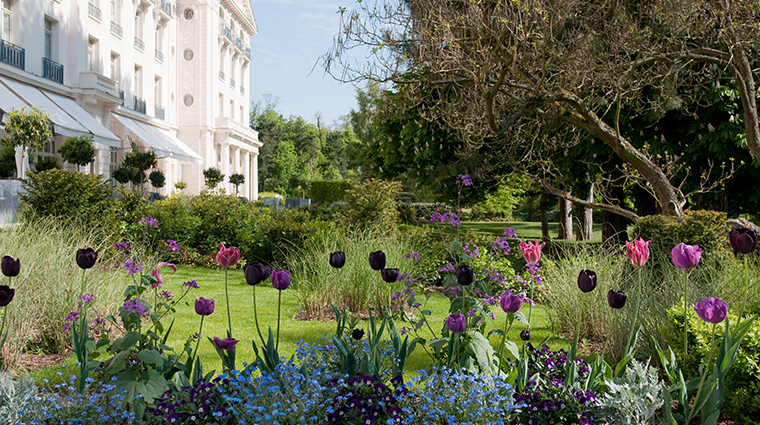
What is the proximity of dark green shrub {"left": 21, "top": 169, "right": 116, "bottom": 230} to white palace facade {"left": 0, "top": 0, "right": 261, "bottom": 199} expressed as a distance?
7.79 meters

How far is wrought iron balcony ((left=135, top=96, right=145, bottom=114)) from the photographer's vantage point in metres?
25.0

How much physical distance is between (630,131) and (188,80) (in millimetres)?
28027

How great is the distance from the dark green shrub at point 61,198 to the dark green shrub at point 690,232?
7901 millimetres

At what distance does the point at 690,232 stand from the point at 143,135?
22.4 meters

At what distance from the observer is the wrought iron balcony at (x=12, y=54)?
15.8 metres

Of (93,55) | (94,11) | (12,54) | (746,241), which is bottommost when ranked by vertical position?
(746,241)

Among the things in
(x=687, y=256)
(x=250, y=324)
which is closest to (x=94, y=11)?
(x=250, y=324)

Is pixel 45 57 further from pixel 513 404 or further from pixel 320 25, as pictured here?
pixel 513 404

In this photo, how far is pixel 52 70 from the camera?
60.2 feet

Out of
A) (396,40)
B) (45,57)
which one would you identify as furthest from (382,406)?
(45,57)

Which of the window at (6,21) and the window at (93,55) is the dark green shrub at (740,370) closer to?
the window at (6,21)

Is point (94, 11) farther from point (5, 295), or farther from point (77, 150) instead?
point (5, 295)

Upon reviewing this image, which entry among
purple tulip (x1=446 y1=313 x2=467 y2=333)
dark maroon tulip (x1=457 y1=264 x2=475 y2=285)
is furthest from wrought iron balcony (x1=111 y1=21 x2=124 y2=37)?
purple tulip (x1=446 y1=313 x2=467 y2=333)

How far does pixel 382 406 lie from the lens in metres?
2.26
